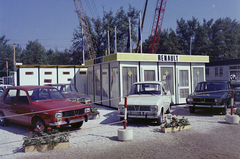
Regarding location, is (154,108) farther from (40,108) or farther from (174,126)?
(40,108)

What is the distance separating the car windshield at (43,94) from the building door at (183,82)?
8.93 meters

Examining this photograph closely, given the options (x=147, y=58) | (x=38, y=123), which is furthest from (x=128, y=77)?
(x=38, y=123)

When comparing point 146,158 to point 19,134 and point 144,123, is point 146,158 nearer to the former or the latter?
point 144,123

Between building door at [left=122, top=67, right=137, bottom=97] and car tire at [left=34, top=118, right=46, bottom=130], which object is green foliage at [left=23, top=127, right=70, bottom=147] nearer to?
car tire at [left=34, top=118, right=46, bottom=130]

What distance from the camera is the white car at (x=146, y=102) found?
8414mm

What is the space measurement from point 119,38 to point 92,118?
1638 inches

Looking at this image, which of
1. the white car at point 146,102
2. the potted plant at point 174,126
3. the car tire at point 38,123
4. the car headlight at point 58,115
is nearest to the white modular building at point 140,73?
the white car at point 146,102

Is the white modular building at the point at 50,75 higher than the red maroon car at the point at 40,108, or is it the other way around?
the white modular building at the point at 50,75

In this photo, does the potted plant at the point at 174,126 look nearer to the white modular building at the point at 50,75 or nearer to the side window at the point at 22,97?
the side window at the point at 22,97

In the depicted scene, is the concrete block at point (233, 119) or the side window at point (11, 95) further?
the concrete block at point (233, 119)

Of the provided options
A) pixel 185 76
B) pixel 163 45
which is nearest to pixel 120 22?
pixel 163 45

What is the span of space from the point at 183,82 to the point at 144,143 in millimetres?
9573

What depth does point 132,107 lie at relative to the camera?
8.68 m

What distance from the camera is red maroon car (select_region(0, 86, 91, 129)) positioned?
277 inches
